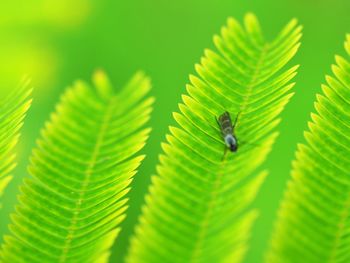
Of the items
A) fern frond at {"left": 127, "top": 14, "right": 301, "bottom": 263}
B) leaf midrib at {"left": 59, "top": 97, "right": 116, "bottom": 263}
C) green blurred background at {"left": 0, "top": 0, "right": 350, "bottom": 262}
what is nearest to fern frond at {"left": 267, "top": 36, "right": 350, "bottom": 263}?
fern frond at {"left": 127, "top": 14, "right": 301, "bottom": 263}

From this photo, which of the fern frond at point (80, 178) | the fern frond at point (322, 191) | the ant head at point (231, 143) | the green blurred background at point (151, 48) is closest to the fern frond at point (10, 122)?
the fern frond at point (80, 178)

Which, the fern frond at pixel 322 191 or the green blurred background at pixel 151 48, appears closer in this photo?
the fern frond at pixel 322 191

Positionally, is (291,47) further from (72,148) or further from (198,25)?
(198,25)

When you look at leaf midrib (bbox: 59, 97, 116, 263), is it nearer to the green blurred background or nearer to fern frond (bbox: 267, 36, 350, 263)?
fern frond (bbox: 267, 36, 350, 263)

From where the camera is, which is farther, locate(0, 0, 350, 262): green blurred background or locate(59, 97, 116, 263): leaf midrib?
locate(0, 0, 350, 262): green blurred background

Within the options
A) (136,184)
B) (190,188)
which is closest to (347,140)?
(190,188)

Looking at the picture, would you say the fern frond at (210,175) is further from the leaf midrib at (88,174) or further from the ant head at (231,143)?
the leaf midrib at (88,174)

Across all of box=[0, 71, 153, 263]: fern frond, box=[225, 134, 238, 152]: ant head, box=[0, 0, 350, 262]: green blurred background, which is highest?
box=[0, 0, 350, 262]: green blurred background
